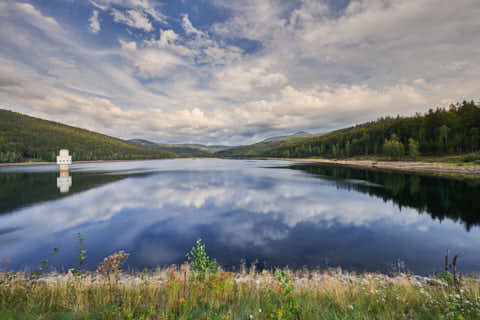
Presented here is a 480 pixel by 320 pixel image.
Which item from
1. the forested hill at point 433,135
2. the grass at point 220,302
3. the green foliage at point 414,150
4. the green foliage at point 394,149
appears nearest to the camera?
the grass at point 220,302

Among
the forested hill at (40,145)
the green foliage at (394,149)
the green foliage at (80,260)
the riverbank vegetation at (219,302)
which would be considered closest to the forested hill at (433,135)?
the green foliage at (394,149)

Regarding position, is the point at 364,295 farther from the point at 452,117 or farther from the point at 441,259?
the point at 452,117

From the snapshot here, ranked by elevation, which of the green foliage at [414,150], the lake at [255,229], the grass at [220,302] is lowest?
the lake at [255,229]

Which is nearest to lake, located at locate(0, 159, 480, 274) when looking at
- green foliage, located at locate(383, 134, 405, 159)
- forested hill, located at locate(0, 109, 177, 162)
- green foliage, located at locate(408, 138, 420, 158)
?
green foliage, located at locate(408, 138, 420, 158)

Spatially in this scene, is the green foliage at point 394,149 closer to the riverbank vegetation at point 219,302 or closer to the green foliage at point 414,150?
the green foliage at point 414,150

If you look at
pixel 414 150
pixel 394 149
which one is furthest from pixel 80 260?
pixel 394 149

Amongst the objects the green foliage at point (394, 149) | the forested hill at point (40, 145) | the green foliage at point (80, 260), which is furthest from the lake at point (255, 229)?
the forested hill at point (40, 145)

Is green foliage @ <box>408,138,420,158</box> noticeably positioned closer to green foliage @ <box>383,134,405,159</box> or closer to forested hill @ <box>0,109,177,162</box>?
green foliage @ <box>383,134,405,159</box>

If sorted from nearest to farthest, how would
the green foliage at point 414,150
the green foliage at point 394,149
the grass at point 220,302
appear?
the grass at point 220,302
the green foliage at point 414,150
the green foliage at point 394,149

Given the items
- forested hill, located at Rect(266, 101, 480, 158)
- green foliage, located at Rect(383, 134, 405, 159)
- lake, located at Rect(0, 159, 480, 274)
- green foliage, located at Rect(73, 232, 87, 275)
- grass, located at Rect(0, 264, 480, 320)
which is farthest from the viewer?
green foliage, located at Rect(383, 134, 405, 159)

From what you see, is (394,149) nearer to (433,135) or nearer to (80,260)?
(433,135)

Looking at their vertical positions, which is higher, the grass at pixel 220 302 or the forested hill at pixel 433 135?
the forested hill at pixel 433 135

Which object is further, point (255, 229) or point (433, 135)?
point (433, 135)

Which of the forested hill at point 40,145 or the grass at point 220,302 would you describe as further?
the forested hill at point 40,145
